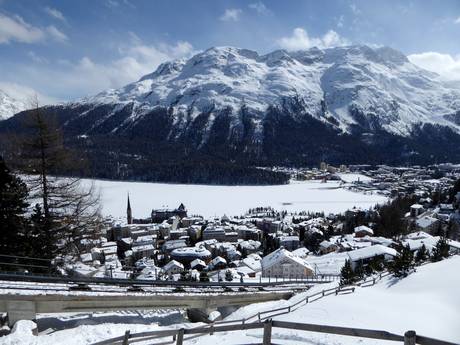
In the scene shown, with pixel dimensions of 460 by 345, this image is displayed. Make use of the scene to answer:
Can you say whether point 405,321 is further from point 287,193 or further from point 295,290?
point 287,193

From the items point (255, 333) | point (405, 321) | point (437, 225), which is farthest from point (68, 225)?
point (437, 225)

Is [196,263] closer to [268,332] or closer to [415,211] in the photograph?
[415,211]

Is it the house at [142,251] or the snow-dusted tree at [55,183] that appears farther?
the house at [142,251]

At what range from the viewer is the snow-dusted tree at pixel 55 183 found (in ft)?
51.9

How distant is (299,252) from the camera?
67688mm

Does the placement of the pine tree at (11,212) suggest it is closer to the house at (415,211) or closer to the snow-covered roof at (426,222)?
the snow-covered roof at (426,222)

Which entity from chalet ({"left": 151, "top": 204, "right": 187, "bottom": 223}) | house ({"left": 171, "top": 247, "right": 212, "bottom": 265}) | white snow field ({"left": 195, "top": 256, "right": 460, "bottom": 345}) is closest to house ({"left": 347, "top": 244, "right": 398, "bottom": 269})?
white snow field ({"left": 195, "top": 256, "right": 460, "bottom": 345})

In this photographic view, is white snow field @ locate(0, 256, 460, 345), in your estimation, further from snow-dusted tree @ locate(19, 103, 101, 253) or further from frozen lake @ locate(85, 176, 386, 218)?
frozen lake @ locate(85, 176, 386, 218)

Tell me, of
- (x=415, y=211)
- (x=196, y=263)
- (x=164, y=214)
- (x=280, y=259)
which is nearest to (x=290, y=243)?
(x=196, y=263)

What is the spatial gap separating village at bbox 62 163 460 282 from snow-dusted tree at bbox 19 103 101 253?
23.0 metres

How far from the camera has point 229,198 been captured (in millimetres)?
153125

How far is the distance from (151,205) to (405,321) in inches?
5059

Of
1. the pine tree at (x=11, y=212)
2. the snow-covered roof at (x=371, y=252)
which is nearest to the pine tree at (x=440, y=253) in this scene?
the snow-covered roof at (x=371, y=252)

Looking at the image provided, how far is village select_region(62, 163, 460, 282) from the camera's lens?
49312mm
